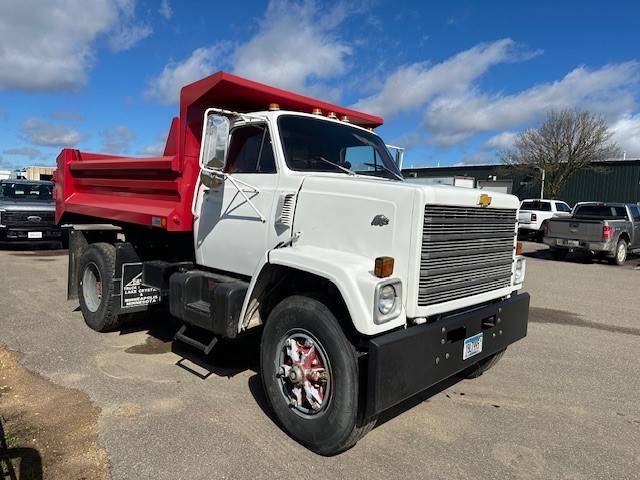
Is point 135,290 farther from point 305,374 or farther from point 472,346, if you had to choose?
point 472,346

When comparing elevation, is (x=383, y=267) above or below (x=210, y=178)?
below

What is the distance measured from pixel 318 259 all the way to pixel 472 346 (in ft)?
4.46

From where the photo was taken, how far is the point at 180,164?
16.2 feet

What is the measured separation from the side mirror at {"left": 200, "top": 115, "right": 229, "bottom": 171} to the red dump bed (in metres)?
0.52

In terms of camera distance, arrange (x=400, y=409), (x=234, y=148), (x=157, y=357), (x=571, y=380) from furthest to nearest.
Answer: (x=157, y=357)
(x=571, y=380)
(x=234, y=148)
(x=400, y=409)

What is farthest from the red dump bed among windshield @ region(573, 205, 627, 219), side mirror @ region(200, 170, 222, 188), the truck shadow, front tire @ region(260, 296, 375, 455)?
windshield @ region(573, 205, 627, 219)

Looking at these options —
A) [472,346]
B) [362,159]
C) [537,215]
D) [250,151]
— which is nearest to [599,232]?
[537,215]

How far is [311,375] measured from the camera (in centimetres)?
350

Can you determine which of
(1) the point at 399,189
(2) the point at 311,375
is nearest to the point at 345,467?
(2) the point at 311,375

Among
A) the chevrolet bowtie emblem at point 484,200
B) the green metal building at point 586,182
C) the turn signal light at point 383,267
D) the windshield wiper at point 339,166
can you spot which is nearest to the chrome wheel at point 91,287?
the windshield wiper at point 339,166

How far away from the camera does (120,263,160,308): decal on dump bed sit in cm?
585

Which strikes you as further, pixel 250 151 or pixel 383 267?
pixel 250 151

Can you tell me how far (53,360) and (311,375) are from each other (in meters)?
3.16

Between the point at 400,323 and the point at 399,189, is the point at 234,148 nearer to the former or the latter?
the point at 399,189
